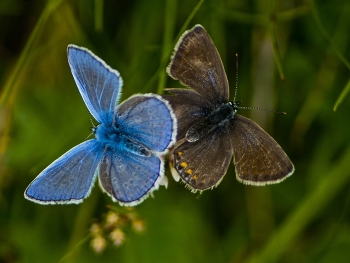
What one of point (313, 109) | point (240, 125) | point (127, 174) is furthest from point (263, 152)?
point (313, 109)

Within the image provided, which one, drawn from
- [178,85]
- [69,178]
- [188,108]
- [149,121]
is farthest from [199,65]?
[178,85]

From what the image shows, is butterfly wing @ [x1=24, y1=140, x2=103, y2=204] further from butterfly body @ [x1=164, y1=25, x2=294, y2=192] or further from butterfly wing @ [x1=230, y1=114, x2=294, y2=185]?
butterfly wing @ [x1=230, y1=114, x2=294, y2=185]

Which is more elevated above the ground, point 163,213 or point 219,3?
point 219,3

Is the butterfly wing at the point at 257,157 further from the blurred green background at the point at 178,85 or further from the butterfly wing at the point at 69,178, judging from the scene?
the blurred green background at the point at 178,85

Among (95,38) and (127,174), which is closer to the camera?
(127,174)

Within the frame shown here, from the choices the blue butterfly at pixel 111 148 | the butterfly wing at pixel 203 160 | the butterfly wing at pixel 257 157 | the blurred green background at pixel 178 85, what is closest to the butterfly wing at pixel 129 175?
the blue butterfly at pixel 111 148

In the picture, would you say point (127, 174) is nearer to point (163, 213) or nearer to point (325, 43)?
point (163, 213)

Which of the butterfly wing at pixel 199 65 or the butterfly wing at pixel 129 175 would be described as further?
the butterfly wing at pixel 199 65

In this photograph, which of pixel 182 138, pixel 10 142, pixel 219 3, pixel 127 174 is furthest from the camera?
pixel 10 142
